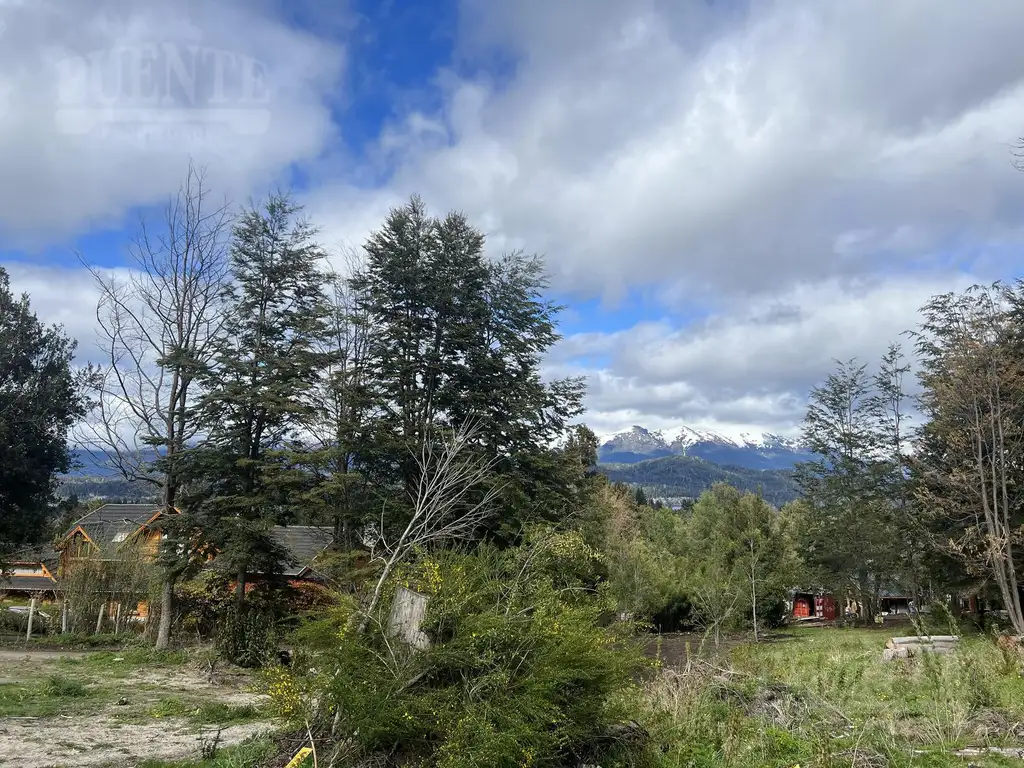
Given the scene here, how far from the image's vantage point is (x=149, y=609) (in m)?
18.3

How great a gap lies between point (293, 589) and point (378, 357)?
631 centimetres

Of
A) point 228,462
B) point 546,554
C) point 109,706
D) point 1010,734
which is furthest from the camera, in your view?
point 228,462

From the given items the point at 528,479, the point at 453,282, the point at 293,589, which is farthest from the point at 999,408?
the point at 293,589

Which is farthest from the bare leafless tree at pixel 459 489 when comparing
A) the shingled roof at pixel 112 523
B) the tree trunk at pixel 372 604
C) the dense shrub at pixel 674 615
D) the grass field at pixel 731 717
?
the dense shrub at pixel 674 615

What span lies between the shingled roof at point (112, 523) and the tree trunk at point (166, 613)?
3.07 metres

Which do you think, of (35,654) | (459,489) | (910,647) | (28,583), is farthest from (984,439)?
(28,583)

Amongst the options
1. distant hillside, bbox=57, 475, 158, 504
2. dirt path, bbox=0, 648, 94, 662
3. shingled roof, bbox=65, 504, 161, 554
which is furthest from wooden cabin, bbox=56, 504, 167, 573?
dirt path, bbox=0, 648, 94, 662

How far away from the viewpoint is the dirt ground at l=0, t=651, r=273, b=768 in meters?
6.26

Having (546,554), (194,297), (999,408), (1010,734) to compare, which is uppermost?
(194,297)

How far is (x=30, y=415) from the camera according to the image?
17984 millimetres

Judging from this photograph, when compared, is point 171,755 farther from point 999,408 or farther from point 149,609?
point 999,408

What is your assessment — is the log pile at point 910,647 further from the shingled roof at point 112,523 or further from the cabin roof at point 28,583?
the cabin roof at point 28,583

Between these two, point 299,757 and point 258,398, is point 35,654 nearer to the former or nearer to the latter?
point 258,398

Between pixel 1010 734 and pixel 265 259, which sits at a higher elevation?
pixel 265 259
